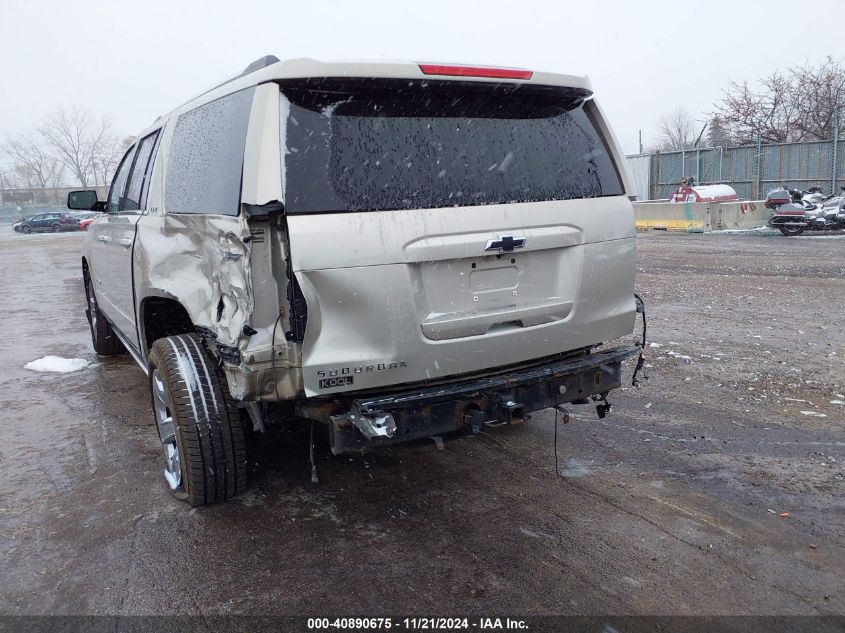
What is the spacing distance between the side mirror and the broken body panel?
2911 mm

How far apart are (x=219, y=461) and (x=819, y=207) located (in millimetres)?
19947

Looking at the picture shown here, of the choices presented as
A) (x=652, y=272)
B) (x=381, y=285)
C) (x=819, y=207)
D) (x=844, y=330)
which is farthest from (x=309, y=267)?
(x=819, y=207)

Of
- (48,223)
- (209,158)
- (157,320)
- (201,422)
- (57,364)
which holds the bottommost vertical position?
(57,364)

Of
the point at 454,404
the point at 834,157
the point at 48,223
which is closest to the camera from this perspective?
the point at 454,404

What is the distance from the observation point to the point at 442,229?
3.09 metres

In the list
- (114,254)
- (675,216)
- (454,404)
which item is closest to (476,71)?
(454,404)

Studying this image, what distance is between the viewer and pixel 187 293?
3.53 m

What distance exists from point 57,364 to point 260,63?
16.1 feet

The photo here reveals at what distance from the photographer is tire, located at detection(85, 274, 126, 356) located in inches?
274

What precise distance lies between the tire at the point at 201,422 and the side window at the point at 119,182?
2508mm

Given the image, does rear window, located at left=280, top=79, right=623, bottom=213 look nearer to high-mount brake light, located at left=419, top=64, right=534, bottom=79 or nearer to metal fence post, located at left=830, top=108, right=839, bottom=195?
high-mount brake light, located at left=419, top=64, right=534, bottom=79

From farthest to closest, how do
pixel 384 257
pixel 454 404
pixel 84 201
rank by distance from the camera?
pixel 84 201 → pixel 454 404 → pixel 384 257

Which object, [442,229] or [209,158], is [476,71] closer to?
[442,229]

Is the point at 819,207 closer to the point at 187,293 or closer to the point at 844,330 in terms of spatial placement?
the point at 844,330
